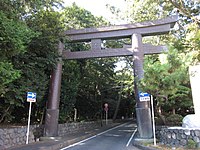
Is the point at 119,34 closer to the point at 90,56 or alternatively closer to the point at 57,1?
the point at 90,56

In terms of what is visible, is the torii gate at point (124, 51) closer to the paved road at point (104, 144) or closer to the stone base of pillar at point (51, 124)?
the stone base of pillar at point (51, 124)

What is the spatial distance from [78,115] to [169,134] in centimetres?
1707

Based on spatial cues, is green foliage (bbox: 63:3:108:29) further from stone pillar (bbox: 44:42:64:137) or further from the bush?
the bush

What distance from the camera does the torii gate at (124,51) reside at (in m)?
13.0

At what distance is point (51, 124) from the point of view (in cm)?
1323

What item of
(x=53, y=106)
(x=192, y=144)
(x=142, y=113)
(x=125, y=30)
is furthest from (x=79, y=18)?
(x=192, y=144)

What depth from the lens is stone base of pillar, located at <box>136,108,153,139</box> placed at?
12.6 metres

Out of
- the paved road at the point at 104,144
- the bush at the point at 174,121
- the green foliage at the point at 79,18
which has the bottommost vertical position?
the paved road at the point at 104,144

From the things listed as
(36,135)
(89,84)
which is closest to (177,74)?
(36,135)

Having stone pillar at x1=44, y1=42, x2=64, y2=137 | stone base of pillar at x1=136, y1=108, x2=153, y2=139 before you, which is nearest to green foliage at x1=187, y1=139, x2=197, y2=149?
stone base of pillar at x1=136, y1=108, x2=153, y2=139

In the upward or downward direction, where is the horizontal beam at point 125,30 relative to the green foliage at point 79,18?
downward

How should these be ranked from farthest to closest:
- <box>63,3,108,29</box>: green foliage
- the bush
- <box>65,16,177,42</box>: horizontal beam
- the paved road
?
<box>63,3,108,29</box>: green foliage, the bush, <box>65,16,177,42</box>: horizontal beam, the paved road

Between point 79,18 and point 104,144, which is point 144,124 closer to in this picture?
point 104,144

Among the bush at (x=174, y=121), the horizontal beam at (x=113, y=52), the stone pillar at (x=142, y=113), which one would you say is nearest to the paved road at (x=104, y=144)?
the stone pillar at (x=142, y=113)
